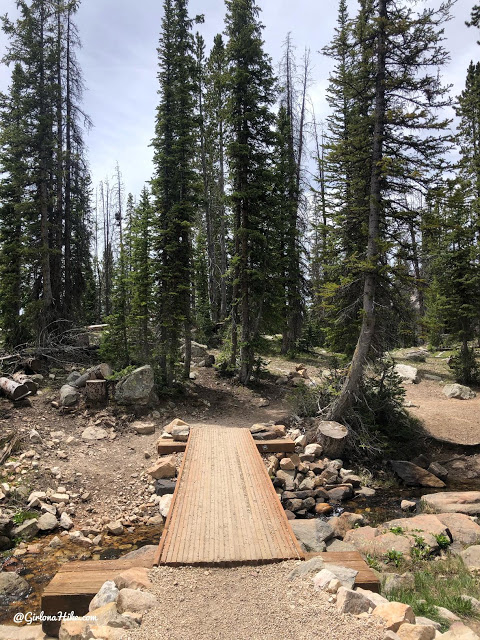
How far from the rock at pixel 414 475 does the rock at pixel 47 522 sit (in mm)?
7941

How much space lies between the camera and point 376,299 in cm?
1166

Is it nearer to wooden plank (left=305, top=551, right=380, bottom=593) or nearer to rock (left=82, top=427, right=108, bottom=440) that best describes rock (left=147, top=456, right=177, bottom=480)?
rock (left=82, top=427, right=108, bottom=440)

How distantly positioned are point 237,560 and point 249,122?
636 inches

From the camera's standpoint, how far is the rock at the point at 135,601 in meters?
3.29

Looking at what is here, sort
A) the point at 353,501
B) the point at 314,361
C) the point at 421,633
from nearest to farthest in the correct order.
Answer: the point at 421,633, the point at 353,501, the point at 314,361

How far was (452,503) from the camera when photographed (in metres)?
8.01

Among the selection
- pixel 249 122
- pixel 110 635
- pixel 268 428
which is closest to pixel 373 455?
pixel 268 428

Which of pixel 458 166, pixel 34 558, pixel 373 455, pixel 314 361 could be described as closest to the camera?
pixel 34 558

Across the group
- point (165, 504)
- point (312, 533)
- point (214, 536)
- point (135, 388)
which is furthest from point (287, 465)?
point (135, 388)

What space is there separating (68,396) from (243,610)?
10223 mm

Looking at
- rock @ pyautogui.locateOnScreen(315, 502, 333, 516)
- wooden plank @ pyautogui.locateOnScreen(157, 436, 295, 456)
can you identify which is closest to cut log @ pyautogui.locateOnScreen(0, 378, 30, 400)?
wooden plank @ pyautogui.locateOnScreen(157, 436, 295, 456)

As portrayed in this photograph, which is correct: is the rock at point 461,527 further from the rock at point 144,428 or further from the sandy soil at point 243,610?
the rock at point 144,428

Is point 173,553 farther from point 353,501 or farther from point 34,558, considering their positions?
point 353,501

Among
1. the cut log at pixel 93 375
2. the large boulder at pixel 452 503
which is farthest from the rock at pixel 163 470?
the large boulder at pixel 452 503
